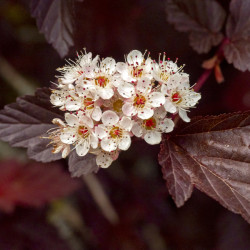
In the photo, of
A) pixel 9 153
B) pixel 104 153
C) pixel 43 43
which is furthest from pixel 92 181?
Answer: pixel 104 153

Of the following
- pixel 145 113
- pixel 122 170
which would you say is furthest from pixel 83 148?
pixel 122 170

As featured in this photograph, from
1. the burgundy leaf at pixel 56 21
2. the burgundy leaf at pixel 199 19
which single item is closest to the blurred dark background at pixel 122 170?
the burgundy leaf at pixel 199 19

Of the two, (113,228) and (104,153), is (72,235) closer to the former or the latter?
(113,228)

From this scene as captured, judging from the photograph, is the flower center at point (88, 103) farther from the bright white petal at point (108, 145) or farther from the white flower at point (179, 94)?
the white flower at point (179, 94)

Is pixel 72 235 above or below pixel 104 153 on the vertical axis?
below

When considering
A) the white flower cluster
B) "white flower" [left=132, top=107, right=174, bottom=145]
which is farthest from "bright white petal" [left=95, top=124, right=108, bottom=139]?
"white flower" [left=132, top=107, right=174, bottom=145]

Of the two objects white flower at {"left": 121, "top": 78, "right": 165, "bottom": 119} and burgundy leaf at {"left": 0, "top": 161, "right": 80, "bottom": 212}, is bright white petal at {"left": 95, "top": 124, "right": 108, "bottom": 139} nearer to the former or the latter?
white flower at {"left": 121, "top": 78, "right": 165, "bottom": 119}

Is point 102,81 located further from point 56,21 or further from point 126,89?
point 56,21
